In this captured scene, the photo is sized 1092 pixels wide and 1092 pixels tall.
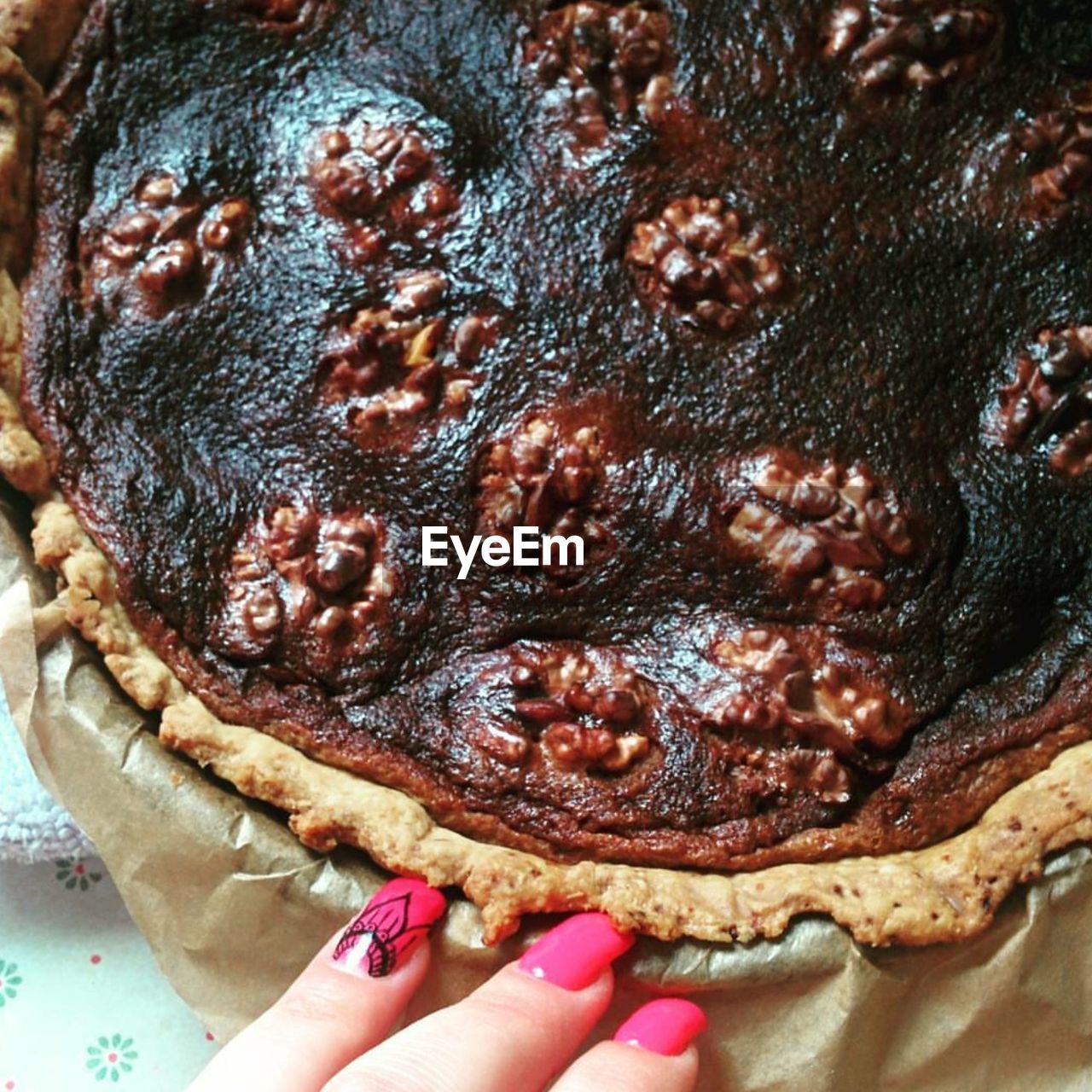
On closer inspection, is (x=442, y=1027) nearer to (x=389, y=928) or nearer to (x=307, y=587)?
(x=389, y=928)

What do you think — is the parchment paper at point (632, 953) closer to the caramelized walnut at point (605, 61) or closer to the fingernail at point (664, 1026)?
the fingernail at point (664, 1026)

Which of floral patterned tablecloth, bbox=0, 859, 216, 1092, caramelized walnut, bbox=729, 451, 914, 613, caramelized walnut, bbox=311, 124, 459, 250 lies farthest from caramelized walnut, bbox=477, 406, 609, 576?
floral patterned tablecloth, bbox=0, 859, 216, 1092

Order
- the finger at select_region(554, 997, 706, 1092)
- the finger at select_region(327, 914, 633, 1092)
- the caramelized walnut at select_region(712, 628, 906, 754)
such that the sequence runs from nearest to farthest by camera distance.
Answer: the finger at select_region(327, 914, 633, 1092) < the finger at select_region(554, 997, 706, 1092) < the caramelized walnut at select_region(712, 628, 906, 754)

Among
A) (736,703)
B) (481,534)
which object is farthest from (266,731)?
(736,703)

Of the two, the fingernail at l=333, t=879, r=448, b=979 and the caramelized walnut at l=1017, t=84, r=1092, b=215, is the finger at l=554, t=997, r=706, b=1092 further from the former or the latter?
the caramelized walnut at l=1017, t=84, r=1092, b=215

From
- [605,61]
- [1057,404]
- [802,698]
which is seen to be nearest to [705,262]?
[605,61]

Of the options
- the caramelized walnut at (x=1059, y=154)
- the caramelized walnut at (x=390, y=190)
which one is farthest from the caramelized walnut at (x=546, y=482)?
the caramelized walnut at (x=1059, y=154)
